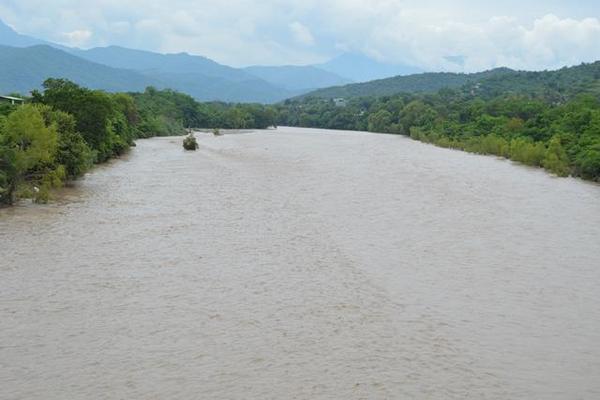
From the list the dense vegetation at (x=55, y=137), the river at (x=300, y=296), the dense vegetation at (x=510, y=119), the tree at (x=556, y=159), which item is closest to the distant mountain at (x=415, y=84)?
the dense vegetation at (x=510, y=119)

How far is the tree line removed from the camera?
46219 millimetres

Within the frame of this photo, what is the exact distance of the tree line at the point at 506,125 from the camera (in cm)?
4622

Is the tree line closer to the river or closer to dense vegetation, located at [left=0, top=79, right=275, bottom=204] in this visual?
the river

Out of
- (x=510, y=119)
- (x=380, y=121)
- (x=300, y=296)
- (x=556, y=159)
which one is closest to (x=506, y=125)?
(x=510, y=119)

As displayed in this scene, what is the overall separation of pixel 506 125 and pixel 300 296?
53761 millimetres

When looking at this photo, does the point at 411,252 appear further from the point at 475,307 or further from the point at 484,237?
the point at 475,307

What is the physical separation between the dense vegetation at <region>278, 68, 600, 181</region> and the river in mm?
15317

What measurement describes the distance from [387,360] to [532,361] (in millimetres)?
2910

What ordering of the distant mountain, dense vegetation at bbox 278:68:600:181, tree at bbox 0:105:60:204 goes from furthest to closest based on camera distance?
the distant mountain, dense vegetation at bbox 278:68:600:181, tree at bbox 0:105:60:204

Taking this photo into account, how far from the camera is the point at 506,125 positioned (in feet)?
215

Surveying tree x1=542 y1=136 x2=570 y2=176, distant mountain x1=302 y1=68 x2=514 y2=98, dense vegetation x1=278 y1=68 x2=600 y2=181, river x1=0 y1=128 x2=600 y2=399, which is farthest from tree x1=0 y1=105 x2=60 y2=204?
distant mountain x1=302 y1=68 x2=514 y2=98

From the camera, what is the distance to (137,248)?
2186cm

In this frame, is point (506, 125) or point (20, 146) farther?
point (506, 125)

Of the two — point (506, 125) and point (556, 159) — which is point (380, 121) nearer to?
point (506, 125)
